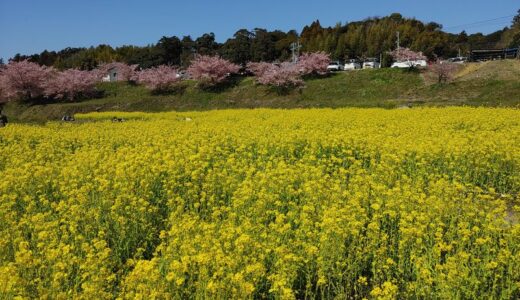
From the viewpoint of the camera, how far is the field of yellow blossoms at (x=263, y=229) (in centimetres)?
384

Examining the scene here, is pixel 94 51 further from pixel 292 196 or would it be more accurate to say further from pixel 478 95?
pixel 292 196

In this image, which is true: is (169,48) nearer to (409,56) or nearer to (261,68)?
(261,68)

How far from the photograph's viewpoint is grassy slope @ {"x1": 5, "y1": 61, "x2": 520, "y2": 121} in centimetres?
2969

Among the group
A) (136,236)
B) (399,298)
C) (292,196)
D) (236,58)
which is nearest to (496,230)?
(399,298)

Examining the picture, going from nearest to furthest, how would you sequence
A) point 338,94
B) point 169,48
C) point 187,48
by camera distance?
point 338,94, point 169,48, point 187,48

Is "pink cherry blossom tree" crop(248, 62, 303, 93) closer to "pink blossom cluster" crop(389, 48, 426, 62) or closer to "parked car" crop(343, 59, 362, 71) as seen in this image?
"pink blossom cluster" crop(389, 48, 426, 62)

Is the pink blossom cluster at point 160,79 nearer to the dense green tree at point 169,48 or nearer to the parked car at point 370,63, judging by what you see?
the dense green tree at point 169,48

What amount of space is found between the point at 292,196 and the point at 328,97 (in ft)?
102

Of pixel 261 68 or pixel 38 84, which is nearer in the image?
pixel 261 68

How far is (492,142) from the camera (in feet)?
29.7

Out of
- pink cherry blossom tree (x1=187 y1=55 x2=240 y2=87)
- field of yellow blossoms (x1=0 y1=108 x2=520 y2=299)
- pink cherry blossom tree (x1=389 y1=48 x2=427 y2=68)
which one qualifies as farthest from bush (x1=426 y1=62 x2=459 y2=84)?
field of yellow blossoms (x1=0 y1=108 x2=520 y2=299)

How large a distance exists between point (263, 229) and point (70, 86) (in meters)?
47.8

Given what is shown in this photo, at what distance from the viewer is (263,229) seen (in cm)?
511

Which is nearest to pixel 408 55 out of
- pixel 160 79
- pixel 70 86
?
pixel 160 79
